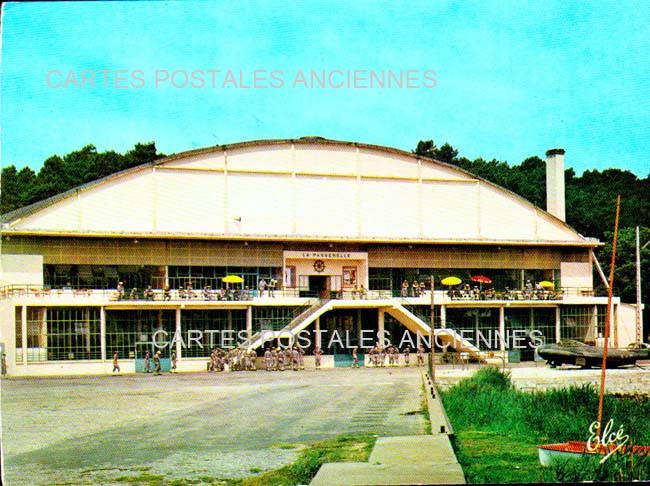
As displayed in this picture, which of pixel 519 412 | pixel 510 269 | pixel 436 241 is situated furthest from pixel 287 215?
pixel 519 412

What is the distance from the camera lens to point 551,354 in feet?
52.4

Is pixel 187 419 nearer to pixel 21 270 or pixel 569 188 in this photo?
pixel 21 270

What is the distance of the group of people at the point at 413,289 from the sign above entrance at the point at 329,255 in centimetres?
246

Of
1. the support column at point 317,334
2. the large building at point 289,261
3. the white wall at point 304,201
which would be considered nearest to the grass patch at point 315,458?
the large building at point 289,261

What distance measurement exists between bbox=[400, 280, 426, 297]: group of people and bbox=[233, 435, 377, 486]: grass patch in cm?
635

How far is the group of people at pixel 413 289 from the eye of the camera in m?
17.9

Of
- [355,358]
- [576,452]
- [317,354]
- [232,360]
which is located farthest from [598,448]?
[317,354]

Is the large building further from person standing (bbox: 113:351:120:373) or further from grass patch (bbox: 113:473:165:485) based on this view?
grass patch (bbox: 113:473:165:485)

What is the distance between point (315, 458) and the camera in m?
10.2

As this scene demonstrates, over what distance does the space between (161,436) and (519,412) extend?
5.32 meters

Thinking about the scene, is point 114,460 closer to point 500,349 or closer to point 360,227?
point 500,349

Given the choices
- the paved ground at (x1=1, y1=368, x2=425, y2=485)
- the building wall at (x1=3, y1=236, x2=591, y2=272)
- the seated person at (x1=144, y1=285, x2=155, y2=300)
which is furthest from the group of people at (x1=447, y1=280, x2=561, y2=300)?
the seated person at (x1=144, y1=285, x2=155, y2=300)

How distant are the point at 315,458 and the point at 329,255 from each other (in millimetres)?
12096

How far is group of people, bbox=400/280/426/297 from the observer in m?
17.9
